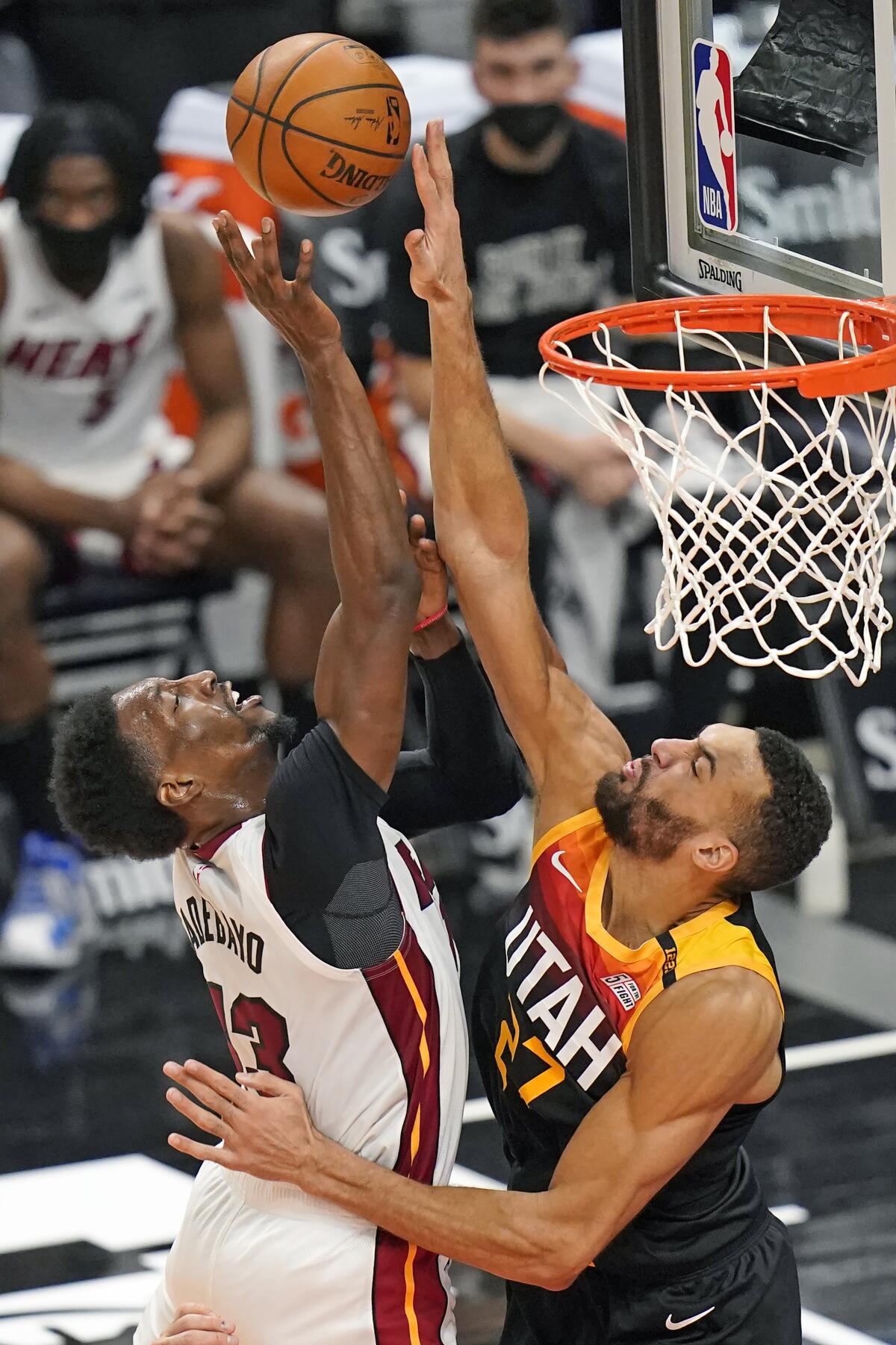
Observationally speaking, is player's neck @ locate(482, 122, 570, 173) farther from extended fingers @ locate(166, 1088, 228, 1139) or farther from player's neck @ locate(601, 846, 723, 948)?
extended fingers @ locate(166, 1088, 228, 1139)

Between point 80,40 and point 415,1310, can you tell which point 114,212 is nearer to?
point 80,40

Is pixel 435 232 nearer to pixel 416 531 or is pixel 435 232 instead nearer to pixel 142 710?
pixel 416 531

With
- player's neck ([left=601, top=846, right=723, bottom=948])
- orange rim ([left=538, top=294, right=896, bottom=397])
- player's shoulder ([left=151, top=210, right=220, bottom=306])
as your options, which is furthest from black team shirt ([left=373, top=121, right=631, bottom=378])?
player's neck ([left=601, top=846, right=723, bottom=948])

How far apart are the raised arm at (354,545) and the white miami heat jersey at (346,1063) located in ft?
1.00

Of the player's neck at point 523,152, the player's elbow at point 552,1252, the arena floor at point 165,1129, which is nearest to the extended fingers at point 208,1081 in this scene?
the player's elbow at point 552,1252

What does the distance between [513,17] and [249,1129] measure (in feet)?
15.8

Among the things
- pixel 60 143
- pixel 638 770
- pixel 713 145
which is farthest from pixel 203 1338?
pixel 60 143

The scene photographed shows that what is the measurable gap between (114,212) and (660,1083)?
438cm

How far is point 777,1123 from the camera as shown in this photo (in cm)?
505

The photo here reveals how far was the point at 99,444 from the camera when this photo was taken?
253 inches

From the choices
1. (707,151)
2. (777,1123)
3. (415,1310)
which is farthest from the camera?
(777,1123)

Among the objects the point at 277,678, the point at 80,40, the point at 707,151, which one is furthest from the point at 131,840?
the point at 80,40

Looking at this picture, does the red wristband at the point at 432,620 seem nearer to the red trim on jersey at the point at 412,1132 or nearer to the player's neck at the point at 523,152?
the red trim on jersey at the point at 412,1132

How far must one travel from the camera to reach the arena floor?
4.28 metres
